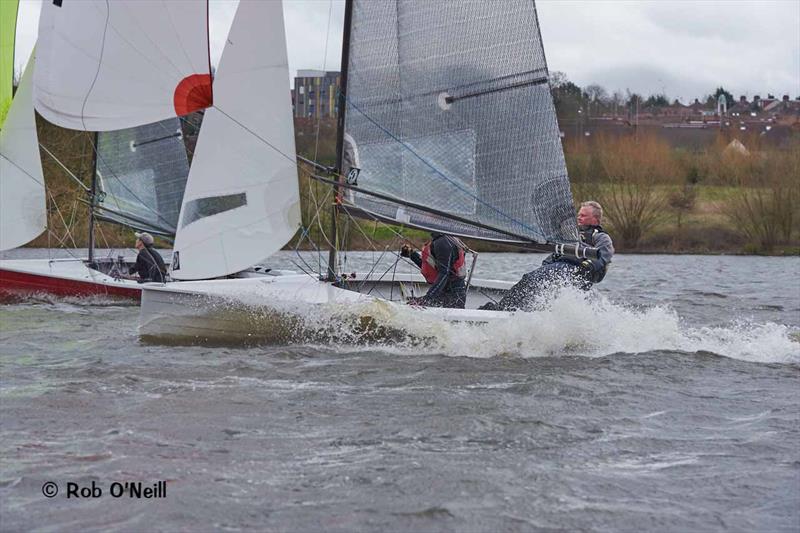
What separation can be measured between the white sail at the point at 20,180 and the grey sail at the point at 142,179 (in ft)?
4.54

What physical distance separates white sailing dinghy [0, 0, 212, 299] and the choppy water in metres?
2.54

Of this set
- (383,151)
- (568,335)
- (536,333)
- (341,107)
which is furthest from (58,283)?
(568,335)

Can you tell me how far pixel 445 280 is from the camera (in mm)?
10984

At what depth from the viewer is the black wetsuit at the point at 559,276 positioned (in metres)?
10.5

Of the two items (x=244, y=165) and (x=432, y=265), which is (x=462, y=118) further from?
(x=244, y=165)

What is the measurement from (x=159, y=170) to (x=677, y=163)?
28.0 meters

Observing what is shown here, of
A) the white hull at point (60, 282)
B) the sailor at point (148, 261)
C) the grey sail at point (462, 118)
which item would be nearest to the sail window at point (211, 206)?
the grey sail at point (462, 118)

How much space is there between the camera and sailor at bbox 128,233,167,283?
1516 cm

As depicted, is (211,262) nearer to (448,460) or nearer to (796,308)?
(448,460)

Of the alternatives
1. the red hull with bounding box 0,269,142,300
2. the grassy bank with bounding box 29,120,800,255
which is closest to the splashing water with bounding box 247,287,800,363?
the red hull with bounding box 0,269,142,300

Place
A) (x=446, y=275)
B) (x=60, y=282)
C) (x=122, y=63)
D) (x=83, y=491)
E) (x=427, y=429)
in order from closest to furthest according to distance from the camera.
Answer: (x=83, y=491) < (x=427, y=429) < (x=446, y=275) < (x=122, y=63) < (x=60, y=282)

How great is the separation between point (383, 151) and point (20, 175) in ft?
23.9

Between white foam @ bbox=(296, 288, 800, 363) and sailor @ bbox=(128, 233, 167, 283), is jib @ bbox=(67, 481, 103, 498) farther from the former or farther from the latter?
sailor @ bbox=(128, 233, 167, 283)

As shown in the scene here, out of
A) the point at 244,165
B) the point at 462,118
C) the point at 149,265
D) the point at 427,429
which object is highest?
the point at 462,118
